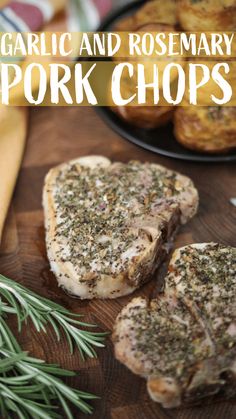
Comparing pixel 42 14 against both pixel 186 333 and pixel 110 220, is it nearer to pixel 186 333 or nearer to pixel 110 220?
pixel 110 220

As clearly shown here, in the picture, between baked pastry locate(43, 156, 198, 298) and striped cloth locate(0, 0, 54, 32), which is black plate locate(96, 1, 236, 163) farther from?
striped cloth locate(0, 0, 54, 32)

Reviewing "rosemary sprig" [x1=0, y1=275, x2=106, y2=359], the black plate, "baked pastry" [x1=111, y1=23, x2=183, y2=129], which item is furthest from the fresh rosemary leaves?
"baked pastry" [x1=111, y1=23, x2=183, y2=129]

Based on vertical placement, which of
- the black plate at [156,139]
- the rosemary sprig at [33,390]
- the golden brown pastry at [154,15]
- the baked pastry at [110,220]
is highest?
the golden brown pastry at [154,15]

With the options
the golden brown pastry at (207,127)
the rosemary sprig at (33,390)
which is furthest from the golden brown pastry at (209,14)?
the rosemary sprig at (33,390)

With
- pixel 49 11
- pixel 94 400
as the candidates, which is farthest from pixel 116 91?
pixel 94 400

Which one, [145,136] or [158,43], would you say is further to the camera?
[145,136]

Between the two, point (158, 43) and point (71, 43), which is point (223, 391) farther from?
point (71, 43)

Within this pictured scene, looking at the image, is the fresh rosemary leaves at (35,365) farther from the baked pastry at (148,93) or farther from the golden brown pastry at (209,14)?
the golden brown pastry at (209,14)
